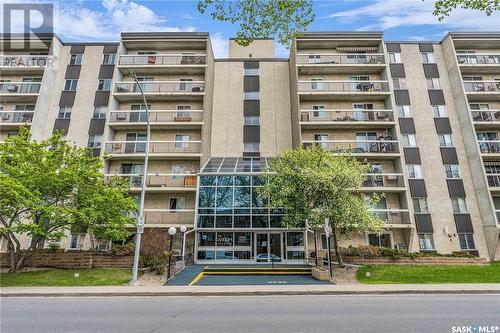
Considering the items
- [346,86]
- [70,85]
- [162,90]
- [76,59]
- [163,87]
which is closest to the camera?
[346,86]

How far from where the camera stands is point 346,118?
2758 cm

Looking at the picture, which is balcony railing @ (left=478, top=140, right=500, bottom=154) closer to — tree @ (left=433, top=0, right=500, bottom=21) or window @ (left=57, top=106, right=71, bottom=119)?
tree @ (left=433, top=0, right=500, bottom=21)

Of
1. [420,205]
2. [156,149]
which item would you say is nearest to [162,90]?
[156,149]

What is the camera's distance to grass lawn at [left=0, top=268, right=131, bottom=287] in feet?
48.6

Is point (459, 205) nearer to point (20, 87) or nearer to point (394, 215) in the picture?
point (394, 215)

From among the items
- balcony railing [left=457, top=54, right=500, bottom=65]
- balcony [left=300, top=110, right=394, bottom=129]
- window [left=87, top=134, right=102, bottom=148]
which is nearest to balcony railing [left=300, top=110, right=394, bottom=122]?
balcony [left=300, top=110, right=394, bottom=129]

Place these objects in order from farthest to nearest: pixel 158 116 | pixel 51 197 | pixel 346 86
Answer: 1. pixel 346 86
2. pixel 158 116
3. pixel 51 197

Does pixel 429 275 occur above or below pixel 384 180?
below

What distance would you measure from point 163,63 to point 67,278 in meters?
22.6

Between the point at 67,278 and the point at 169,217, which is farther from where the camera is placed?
the point at 169,217

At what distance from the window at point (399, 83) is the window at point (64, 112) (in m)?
33.5

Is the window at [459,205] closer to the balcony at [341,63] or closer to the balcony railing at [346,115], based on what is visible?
the balcony railing at [346,115]

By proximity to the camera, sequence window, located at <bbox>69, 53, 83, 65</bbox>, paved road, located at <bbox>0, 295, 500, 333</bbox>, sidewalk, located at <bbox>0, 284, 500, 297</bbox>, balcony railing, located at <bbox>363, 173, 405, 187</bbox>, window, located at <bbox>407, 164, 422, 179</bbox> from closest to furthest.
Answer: paved road, located at <bbox>0, 295, 500, 333</bbox> < sidewalk, located at <bbox>0, 284, 500, 297</bbox> < balcony railing, located at <bbox>363, 173, 405, 187</bbox> < window, located at <bbox>407, 164, 422, 179</bbox> < window, located at <bbox>69, 53, 83, 65</bbox>

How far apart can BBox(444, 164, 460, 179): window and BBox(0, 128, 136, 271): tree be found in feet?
89.1
